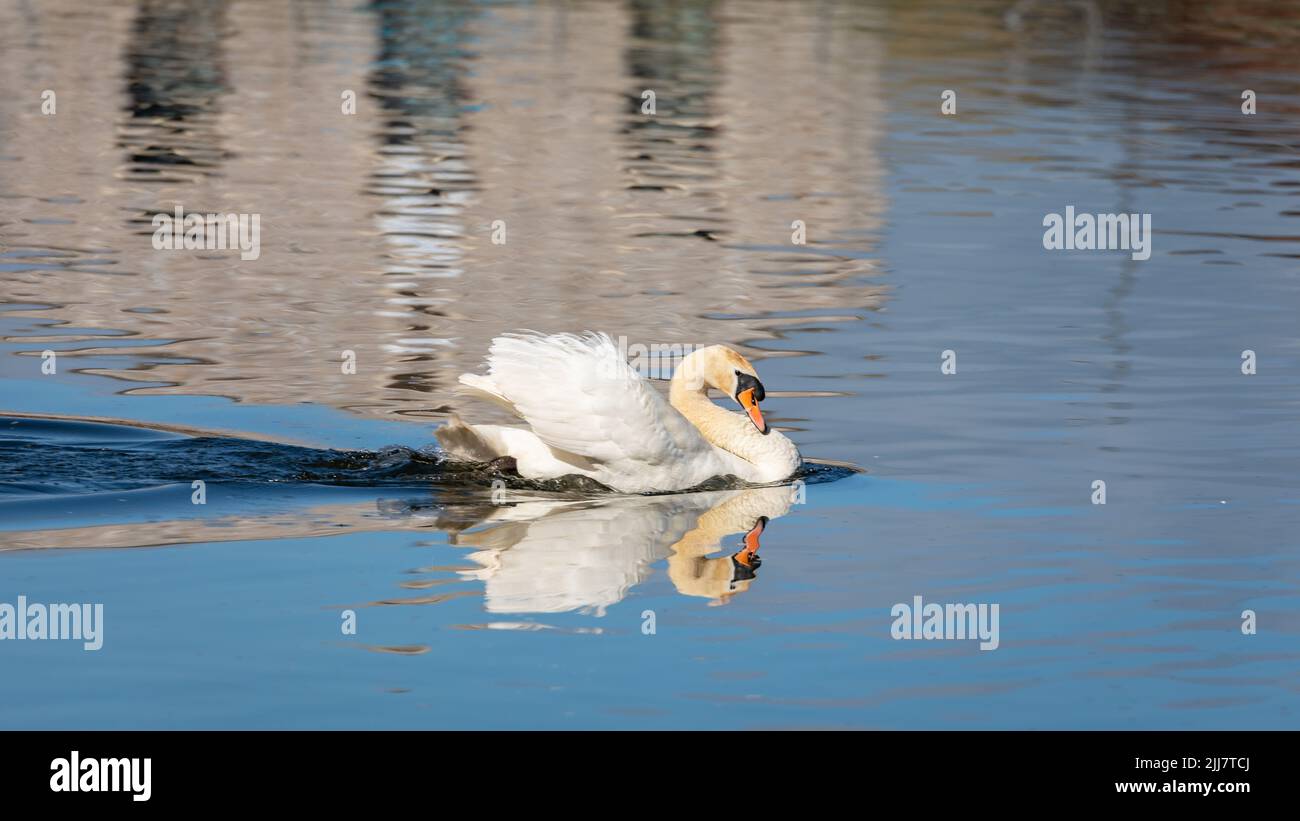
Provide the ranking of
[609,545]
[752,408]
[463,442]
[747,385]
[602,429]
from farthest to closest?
1. [747,385]
2. [752,408]
3. [463,442]
4. [602,429]
5. [609,545]

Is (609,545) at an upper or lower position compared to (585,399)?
lower

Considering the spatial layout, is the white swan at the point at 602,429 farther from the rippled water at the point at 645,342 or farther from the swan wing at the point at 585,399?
the rippled water at the point at 645,342

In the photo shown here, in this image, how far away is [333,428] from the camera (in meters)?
13.4

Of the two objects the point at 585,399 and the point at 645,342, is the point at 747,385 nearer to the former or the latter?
the point at 585,399

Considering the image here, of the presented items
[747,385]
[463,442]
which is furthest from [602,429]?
[747,385]

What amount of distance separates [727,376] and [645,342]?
401 cm

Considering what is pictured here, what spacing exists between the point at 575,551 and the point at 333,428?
10.8 feet

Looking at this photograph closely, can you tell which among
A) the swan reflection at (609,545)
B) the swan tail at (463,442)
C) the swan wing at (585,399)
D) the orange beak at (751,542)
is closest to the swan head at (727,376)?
the swan reflection at (609,545)

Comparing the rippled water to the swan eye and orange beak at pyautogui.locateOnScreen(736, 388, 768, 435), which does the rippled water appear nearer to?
orange beak at pyautogui.locateOnScreen(736, 388, 768, 435)

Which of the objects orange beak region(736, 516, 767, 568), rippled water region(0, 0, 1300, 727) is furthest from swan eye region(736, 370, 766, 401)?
orange beak region(736, 516, 767, 568)

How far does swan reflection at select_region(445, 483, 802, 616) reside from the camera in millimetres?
9852

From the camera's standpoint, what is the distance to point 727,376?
1282 cm
